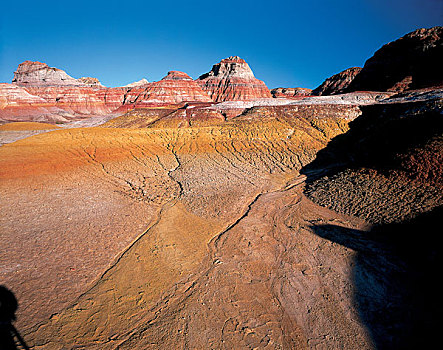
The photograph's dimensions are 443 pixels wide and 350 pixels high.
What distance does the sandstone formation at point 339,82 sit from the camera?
8781 centimetres

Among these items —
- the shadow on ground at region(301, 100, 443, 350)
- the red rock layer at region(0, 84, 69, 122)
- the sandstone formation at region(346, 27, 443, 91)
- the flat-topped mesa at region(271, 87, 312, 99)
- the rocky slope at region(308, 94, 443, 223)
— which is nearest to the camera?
the shadow on ground at region(301, 100, 443, 350)

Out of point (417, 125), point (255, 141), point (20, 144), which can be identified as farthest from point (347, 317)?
point (20, 144)

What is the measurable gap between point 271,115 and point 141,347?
34.5 metres

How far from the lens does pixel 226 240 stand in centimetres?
1034

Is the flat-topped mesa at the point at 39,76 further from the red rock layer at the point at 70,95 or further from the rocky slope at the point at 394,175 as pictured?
the rocky slope at the point at 394,175

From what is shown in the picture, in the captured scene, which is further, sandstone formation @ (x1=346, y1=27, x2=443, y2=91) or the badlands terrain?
sandstone formation @ (x1=346, y1=27, x2=443, y2=91)

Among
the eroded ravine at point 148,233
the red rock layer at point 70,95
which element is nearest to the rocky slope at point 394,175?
the eroded ravine at point 148,233

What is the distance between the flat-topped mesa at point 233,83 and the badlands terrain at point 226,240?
62897mm

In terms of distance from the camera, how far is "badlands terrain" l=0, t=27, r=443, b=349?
618cm

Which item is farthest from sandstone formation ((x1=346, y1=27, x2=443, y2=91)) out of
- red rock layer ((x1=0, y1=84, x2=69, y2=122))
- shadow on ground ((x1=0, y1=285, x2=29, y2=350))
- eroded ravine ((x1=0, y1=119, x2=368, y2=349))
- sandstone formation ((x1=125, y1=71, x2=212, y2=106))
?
red rock layer ((x1=0, y1=84, x2=69, y2=122))

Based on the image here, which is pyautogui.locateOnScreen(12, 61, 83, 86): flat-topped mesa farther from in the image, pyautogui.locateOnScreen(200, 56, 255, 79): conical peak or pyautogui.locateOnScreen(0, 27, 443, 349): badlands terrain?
pyautogui.locateOnScreen(0, 27, 443, 349): badlands terrain

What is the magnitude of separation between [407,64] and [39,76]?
137 metres

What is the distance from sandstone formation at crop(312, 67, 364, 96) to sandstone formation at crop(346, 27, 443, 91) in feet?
78.4

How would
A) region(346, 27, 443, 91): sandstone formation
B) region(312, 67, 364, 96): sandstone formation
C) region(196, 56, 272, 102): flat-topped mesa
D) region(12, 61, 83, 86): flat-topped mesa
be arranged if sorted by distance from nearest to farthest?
region(346, 27, 443, 91): sandstone formation
region(196, 56, 272, 102): flat-topped mesa
region(12, 61, 83, 86): flat-topped mesa
region(312, 67, 364, 96): sandstone formation
